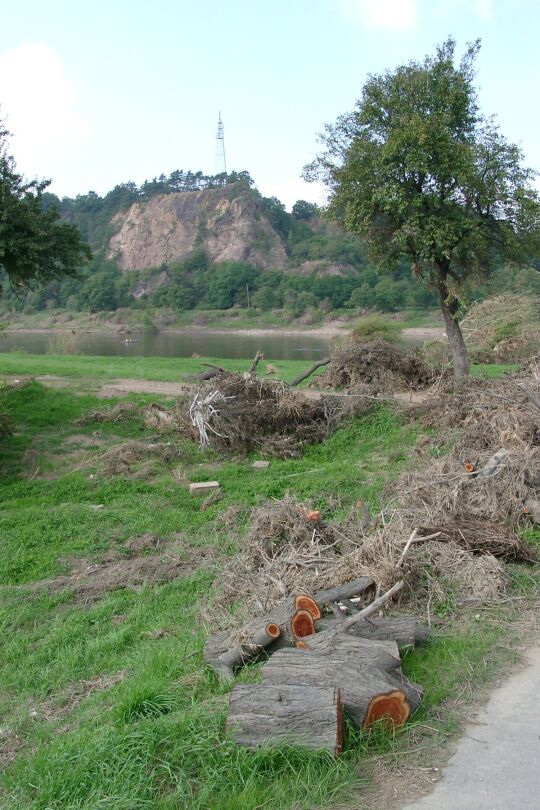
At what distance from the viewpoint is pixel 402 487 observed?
902 centimetres

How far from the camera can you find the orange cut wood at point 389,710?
394 cm

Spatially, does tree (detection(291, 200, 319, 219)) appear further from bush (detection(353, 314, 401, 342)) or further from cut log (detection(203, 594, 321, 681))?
cut log (detection(203, 594, 321, 681))

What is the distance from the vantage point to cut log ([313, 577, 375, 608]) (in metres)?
5.41

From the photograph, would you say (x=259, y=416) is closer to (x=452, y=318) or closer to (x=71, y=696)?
(x=452, y=318)

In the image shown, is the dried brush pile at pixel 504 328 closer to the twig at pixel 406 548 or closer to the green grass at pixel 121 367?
the green grass at pixel 121 367

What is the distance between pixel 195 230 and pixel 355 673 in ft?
435

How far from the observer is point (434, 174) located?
48.7ft

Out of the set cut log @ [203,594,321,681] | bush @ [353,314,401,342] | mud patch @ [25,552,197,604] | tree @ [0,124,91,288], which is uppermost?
tree @ [0,124,91,288]

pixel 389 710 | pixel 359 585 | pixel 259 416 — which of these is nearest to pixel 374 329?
pixel 259 416

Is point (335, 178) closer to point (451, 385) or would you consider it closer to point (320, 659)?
point (451, 385)

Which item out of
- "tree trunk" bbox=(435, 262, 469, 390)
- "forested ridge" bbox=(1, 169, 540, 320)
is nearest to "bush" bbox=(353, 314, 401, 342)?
"tree trunk" bbox=(435, 262, 469, 390)

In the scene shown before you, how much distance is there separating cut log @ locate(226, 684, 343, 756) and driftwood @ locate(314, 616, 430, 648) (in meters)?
0.84

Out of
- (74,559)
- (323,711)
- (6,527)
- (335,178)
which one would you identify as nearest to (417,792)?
(323,711)

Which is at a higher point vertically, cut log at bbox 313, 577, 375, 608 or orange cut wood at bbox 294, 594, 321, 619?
orange cut wood at bbox 294, 594, 321, 619
